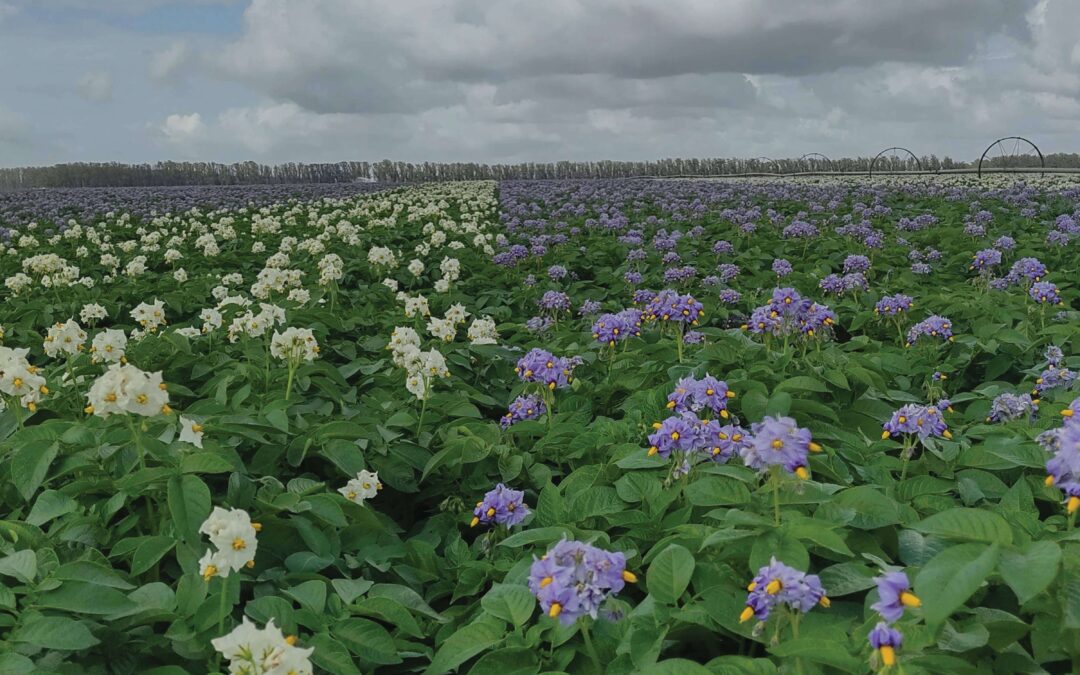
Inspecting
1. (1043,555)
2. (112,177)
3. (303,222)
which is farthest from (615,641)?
(112,177)

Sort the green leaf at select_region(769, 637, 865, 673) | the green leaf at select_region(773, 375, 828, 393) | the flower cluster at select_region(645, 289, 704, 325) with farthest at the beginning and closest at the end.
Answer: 1. the flower cluster at select_region(645, 289, 704, 325)
2. the green leaf at select_region(773, 375, 828, 393)
3. the green leaf at select_region(769, 637, 865, 673)

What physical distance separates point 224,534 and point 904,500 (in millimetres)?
2019

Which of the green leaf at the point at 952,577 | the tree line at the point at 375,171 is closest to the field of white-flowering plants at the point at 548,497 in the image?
the green leaf at the point at 952,577

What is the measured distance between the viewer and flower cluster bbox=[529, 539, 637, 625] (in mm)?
1724

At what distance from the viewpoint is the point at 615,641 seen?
206 centimetres

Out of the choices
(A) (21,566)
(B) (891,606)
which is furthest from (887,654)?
(A) (21,566)

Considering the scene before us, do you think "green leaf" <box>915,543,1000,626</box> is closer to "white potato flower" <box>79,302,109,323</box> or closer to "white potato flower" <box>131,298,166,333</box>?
"white potato flower" <box>131,298,166,333</box>

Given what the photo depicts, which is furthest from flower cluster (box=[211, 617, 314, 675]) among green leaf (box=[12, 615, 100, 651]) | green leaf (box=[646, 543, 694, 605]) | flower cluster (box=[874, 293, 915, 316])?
flower cluster (box=[874, 293, 915, 316])

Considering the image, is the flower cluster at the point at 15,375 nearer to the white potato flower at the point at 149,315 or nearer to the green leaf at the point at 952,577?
the white potato flower at the point at 149,315

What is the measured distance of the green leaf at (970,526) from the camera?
1702mm

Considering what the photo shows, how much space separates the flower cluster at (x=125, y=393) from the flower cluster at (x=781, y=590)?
1.72 m

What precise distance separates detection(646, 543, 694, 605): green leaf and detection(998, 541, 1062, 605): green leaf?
0.69 m

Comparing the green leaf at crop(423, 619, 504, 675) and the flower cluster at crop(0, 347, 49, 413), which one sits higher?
the flower cluster at crop(0, 347, 49, 413)

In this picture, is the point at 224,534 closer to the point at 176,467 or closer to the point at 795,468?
the point at 176,467
